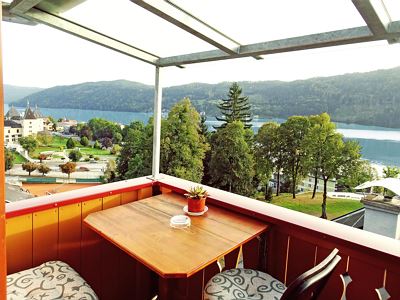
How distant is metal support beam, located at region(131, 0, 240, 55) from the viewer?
1.68 m

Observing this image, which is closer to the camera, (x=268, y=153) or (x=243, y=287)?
(x=243, y=287)

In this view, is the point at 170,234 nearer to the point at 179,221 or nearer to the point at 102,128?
the point at 179,221

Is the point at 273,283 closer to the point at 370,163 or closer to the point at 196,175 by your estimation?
the point at 196,175

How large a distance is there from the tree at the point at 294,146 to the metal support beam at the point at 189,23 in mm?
25663

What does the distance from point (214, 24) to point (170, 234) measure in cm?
140

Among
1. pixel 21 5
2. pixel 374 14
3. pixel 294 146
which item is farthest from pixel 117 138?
pixel 374 14

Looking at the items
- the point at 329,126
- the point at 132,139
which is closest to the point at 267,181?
the point at 329,126

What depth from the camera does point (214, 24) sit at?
1905 mm

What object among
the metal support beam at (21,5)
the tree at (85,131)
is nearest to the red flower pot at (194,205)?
the metal support beam at (21,5)

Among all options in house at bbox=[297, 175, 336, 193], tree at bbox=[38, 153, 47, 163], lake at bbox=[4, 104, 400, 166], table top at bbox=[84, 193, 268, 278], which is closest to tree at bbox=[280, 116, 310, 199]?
house at bbox=[297, 175, 336, 193]

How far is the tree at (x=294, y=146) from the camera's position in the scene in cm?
2617

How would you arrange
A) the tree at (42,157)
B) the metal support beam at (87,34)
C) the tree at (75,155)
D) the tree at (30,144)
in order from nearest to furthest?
the metal support beam at (87,34)
the tree at (30,144)
the tree at (42,157)
the tree at (75,155)

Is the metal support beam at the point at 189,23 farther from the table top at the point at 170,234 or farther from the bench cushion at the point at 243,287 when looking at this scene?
the bench cushion at the point at 243,287

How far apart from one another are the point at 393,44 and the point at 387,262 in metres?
1.13
